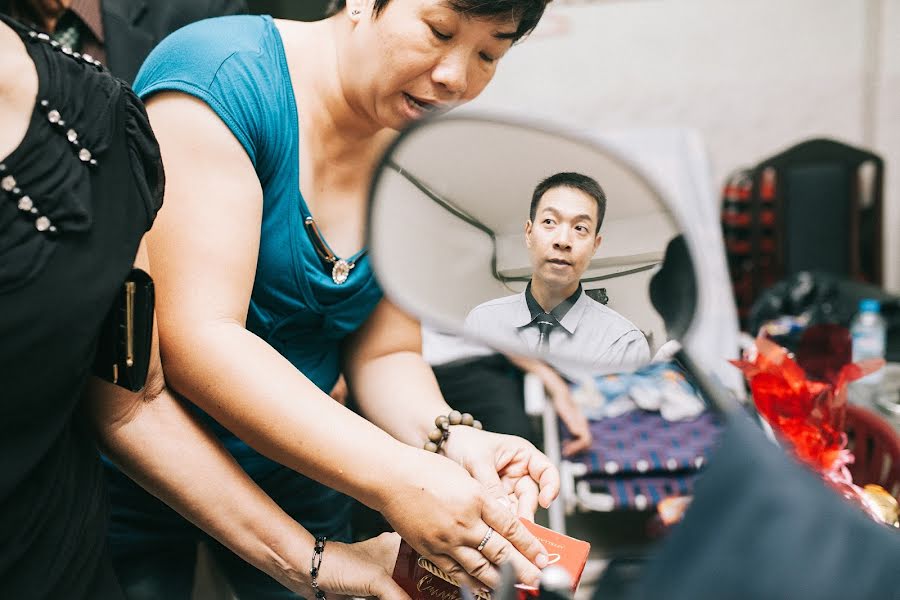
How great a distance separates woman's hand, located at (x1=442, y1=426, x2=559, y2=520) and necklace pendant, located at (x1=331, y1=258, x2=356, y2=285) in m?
0.18

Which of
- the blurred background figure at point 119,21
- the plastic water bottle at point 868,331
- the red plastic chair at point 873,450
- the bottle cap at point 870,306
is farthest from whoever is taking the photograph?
the bottle cap at point 870,306

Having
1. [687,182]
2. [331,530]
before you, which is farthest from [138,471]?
[687,182]

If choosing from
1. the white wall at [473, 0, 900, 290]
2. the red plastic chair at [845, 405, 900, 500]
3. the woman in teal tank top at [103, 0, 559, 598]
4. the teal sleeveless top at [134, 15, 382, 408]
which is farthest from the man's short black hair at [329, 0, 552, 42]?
the white wall at [473, 0, 900, 290]

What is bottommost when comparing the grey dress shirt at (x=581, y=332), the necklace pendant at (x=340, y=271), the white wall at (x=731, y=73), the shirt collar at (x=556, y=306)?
the white wall at (x=731, y=73)

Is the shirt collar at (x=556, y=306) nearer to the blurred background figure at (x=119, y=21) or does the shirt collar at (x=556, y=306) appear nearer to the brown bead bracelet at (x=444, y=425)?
the brown bead bracelet at (x=444, y=425)

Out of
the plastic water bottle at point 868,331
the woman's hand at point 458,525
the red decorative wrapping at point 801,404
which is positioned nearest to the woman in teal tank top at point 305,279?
the woman's hand at point 458,525

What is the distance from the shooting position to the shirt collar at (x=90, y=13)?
845 mm

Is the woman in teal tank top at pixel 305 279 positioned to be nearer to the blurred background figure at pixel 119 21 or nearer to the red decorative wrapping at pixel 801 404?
the blurred background figure at pixel 119 21

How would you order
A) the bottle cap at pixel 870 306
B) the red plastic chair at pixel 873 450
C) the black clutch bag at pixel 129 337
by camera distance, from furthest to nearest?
the bottle cap at pixel 870 306, the red plastic chair at pixel 873 450, the black clutch bag at pixel 129 337

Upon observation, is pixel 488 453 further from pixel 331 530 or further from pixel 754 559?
pixel 754 559

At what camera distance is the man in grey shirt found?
1.53 feet

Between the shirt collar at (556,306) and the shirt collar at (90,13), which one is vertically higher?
the shirt collar at (90,13)

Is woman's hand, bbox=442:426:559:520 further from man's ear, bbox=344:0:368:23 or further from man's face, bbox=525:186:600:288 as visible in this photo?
man's ear, bbox=344:0:368:23

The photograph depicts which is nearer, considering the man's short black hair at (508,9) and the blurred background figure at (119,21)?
the man's short black hair at (508,9)
